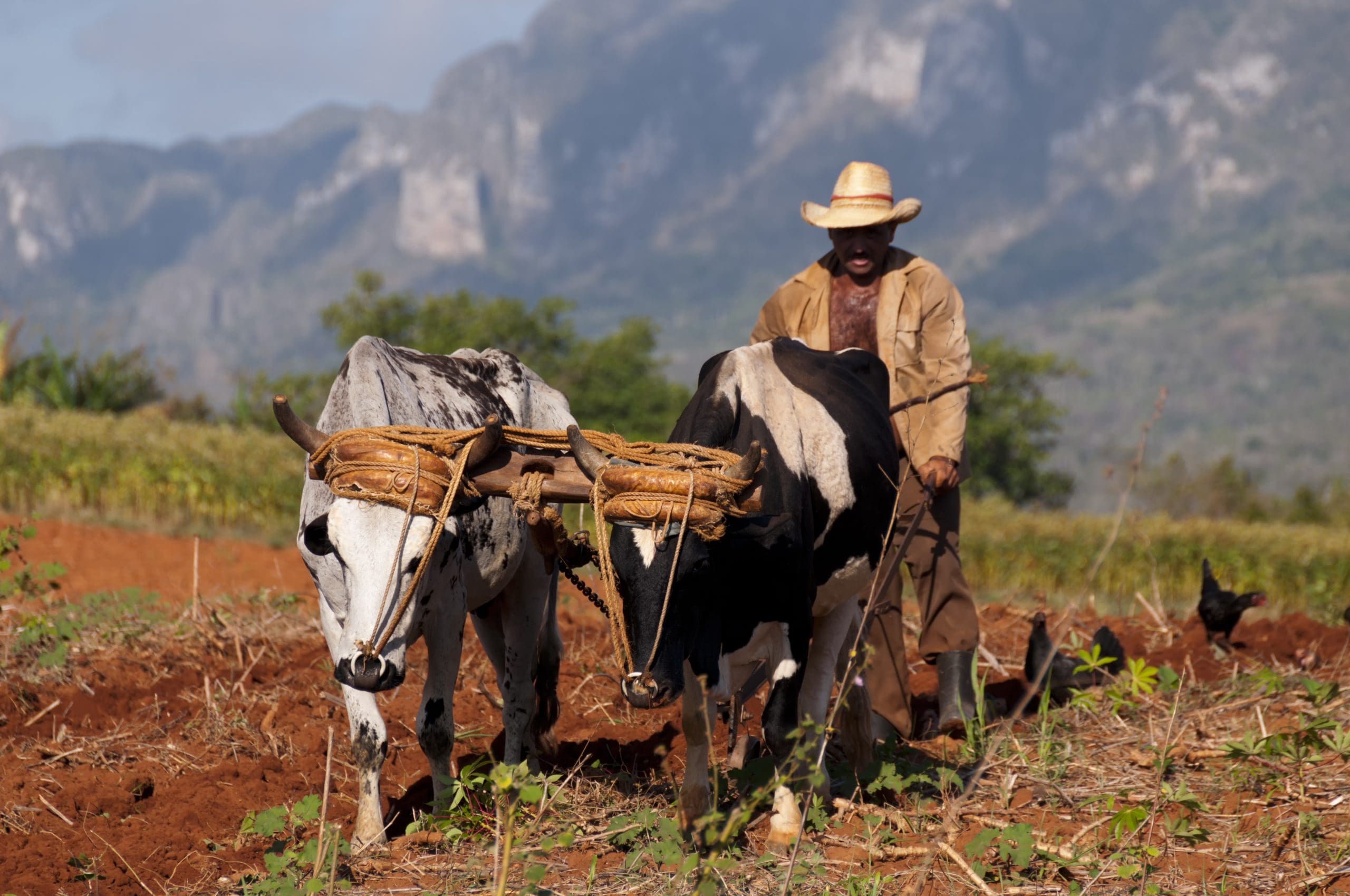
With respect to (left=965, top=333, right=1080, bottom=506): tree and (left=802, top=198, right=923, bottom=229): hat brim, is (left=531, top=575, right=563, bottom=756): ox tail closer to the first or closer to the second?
(left=802, top=198, right=923, bottom=229): hat brim

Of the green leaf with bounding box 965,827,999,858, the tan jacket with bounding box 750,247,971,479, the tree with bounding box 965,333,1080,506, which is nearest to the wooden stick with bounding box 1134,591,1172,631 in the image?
the tan jacket with bounding box 750,247,971,479

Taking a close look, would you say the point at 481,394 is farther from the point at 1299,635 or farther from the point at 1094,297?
the point at 1094,297

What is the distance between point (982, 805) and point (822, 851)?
2.40 feet

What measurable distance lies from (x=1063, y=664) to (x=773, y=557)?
112 inches

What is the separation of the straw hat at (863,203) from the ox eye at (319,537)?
8.18ft

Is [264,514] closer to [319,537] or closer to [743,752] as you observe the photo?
[743,752]

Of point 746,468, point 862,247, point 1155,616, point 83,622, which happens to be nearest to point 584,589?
point 746,468

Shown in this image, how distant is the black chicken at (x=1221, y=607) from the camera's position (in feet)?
22.9

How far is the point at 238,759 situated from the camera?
16.9 ft

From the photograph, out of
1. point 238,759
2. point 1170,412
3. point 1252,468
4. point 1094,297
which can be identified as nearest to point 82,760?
point 238,759

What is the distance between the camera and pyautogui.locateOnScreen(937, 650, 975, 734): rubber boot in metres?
5.60

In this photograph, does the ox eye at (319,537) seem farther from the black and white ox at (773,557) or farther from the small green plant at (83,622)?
the small green plant at (83,622)

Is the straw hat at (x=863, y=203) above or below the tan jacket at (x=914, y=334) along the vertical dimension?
above

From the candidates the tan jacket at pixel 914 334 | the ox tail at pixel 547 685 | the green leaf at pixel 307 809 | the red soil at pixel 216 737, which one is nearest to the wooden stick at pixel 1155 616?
the red soil at pixel 216 737
